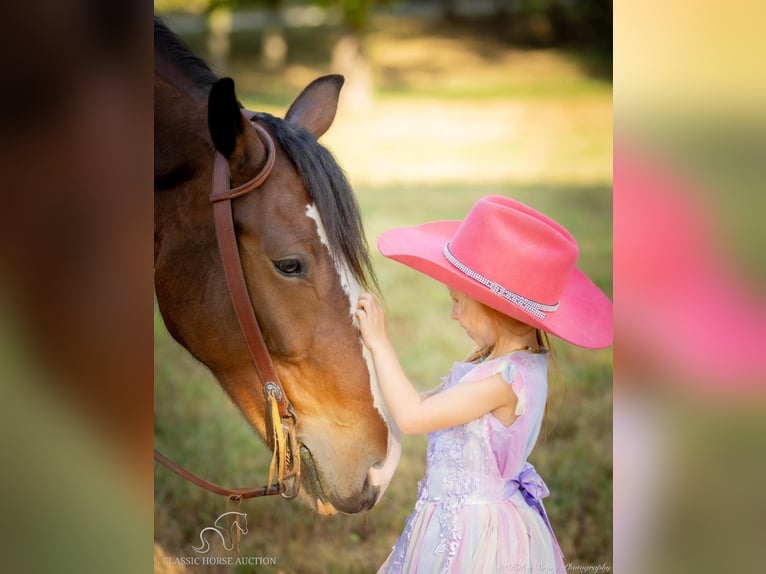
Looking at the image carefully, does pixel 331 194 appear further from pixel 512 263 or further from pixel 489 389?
pixel 489 389

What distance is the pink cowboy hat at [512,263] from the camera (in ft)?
6.50

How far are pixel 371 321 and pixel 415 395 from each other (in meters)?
0.21

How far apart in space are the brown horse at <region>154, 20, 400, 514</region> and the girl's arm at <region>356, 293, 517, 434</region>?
4 centimetres

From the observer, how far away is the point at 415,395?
199 centimetres

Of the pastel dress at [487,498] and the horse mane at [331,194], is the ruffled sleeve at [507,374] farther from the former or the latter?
the horse mane at [331,194]

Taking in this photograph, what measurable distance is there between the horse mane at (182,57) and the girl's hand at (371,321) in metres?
0.76

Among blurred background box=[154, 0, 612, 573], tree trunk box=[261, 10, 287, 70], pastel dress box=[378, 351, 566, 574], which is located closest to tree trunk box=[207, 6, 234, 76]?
blurred background box=[154, 0, 612, 573]

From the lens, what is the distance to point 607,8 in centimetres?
407

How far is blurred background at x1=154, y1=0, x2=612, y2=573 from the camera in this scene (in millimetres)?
2953

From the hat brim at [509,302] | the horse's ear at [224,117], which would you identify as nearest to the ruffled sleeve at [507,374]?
the hat brim at [509,302]

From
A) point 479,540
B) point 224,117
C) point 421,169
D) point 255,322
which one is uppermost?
point 224,117

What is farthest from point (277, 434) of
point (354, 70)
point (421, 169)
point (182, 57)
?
point (354, 70)

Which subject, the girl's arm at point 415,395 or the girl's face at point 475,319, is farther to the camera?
the girl's face at point 475,319
